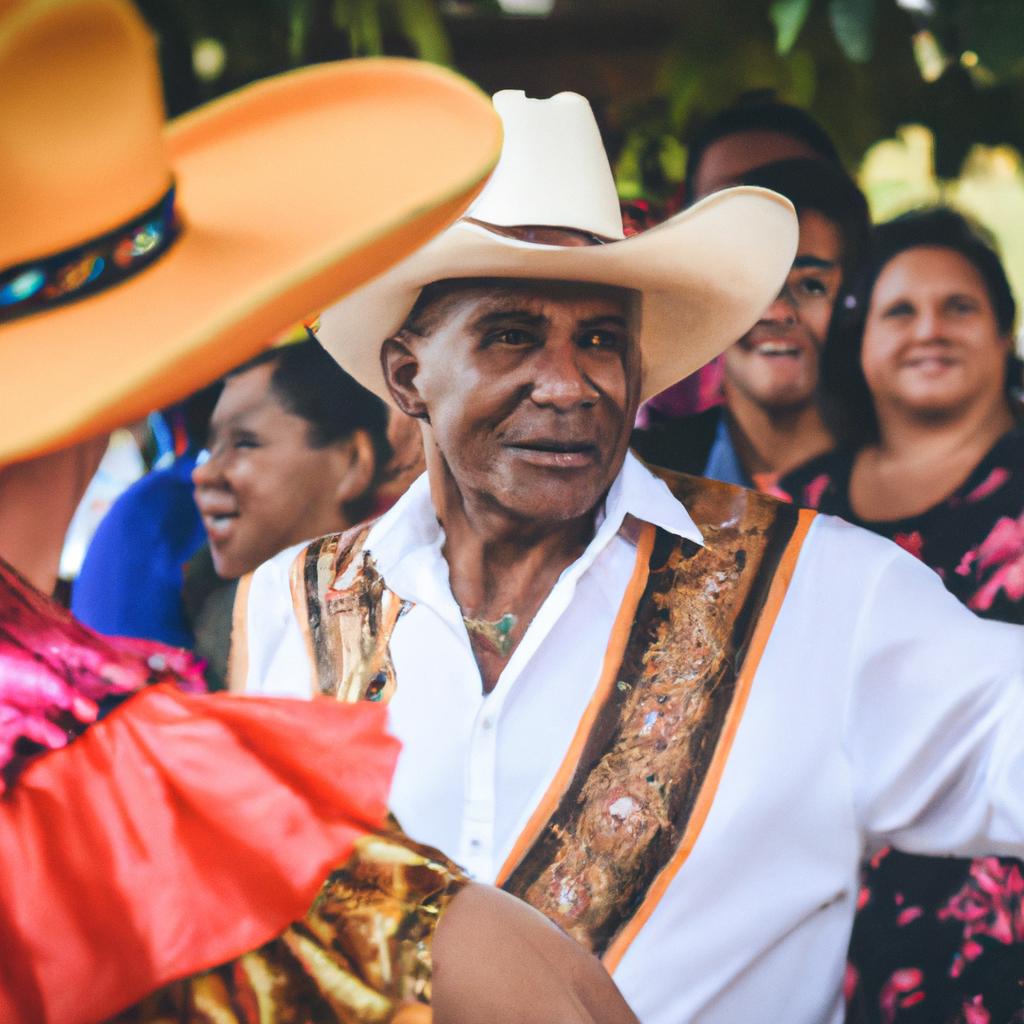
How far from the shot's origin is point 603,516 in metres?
1.66

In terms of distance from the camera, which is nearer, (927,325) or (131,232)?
(131,232)

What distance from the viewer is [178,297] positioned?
101cm

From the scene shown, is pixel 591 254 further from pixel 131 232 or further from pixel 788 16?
pixel 131 232

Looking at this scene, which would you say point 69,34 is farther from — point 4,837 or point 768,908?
point 768,908

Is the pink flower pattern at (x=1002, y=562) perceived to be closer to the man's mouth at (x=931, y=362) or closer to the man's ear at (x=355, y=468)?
the man's mouth at (x=931, y=362)

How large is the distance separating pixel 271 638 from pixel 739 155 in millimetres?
945

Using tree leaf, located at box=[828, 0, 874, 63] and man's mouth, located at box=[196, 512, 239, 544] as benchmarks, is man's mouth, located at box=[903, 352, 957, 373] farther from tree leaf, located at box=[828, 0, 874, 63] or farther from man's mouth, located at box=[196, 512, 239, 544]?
man's mouth, located at box=[196, 512, 239, 544]

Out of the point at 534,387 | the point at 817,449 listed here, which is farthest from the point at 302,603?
the point at 817,449

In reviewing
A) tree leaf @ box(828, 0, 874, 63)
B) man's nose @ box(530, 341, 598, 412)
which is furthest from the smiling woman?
man's nose @ box(530, 341, 598, 412)

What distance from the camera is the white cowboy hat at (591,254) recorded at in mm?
1562

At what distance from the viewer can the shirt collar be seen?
1656 millimetres

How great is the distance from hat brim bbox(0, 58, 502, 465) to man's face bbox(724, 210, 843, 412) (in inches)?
28.2

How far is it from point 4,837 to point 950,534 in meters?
1.23

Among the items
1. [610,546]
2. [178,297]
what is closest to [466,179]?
[178,297]
